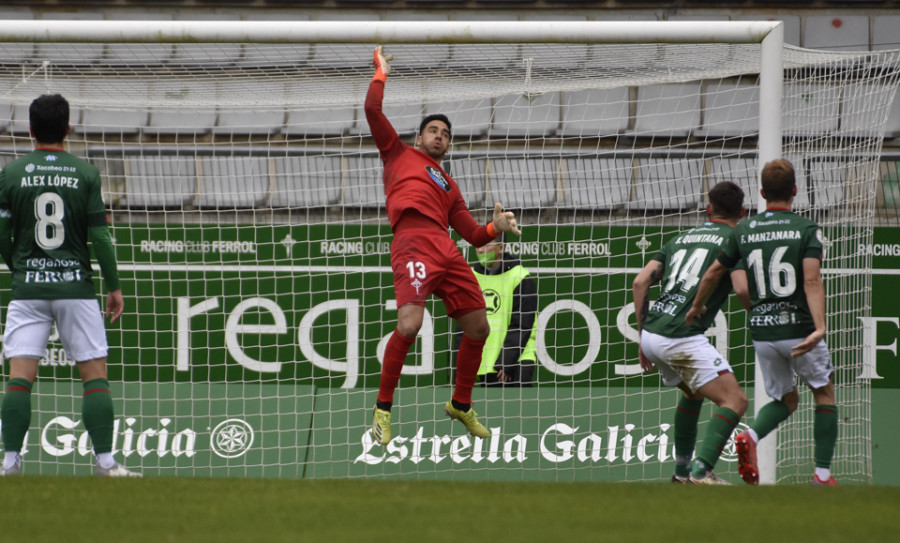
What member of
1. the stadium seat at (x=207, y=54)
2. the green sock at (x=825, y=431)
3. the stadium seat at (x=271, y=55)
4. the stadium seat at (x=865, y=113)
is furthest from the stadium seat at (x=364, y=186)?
the green sock at (x=825, y=431)

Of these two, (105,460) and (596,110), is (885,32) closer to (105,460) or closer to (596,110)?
(596,110)

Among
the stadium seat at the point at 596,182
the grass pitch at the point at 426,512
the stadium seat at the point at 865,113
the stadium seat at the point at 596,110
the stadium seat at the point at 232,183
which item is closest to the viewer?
the grass pitch at the point at 426,512

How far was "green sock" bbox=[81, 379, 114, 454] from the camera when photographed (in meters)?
4.74

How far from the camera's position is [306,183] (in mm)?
8633

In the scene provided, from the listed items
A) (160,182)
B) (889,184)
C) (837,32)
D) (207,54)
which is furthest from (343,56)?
(837,32)

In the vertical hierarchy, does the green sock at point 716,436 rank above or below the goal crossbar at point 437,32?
below

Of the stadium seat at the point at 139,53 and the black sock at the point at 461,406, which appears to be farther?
the stadium seat at the point at 139,53

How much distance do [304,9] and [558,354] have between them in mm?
5987

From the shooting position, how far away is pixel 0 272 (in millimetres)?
7742

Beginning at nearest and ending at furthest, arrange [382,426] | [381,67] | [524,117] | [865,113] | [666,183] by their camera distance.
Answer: [382,426] → [381,67] → [865,113] → [666,183] → [524,117]

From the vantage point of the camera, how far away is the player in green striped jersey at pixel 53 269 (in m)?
4.70

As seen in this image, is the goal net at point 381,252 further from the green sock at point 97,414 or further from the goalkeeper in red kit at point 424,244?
the green sock at point 97,414

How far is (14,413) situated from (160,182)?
402 centimetres

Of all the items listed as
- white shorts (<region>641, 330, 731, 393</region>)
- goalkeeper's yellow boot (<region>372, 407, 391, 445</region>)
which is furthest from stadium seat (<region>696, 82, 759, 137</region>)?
goalkeeper's yellow boot (<region>372, 407, 391, 445</region>)
